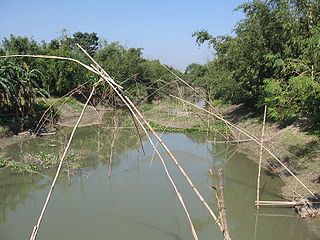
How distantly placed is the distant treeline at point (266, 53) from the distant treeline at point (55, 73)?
3061 millimetres

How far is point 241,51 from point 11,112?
9530 mm

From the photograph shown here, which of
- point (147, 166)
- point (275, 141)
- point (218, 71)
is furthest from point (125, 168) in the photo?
point (218, 71)

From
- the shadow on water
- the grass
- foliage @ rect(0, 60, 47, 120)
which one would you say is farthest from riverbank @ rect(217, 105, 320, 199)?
foliage @ rect(0, 60, 47, 120)

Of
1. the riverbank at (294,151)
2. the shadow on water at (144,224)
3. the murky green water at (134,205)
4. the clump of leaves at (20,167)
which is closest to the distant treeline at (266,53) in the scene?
the riverbank at (294,151)

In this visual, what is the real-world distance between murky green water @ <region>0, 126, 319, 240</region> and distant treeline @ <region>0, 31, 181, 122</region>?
7.12 feet

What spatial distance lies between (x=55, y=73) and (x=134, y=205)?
13.0m

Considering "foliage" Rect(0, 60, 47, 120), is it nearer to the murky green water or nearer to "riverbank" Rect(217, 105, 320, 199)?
the murky green water

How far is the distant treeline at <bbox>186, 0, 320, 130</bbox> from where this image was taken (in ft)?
28.5

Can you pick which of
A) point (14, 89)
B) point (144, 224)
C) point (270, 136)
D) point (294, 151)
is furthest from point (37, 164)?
point (270, 136)

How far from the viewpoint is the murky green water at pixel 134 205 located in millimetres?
5027

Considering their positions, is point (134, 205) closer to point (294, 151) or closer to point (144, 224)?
point (144, 224)

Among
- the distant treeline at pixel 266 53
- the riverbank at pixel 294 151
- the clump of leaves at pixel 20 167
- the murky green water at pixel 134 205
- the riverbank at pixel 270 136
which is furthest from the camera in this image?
the distant treeline at pixel 266 53

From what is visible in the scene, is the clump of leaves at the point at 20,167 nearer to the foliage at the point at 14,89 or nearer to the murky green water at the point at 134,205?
the murky green water at the point at 134,205

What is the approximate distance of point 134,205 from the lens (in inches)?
237
